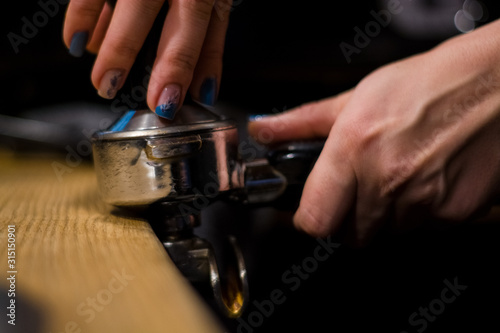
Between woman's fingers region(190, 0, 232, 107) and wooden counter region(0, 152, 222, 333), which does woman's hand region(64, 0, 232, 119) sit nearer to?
woman's fingers region(190, 0, 232, 107)

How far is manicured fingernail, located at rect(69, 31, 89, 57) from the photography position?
65cm

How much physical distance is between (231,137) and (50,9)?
126cm

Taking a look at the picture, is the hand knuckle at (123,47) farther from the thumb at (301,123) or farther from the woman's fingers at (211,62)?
the thumb at (301,123)

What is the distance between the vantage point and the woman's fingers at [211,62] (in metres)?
0.59

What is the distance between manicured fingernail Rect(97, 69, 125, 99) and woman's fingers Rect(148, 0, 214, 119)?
0.05 meters

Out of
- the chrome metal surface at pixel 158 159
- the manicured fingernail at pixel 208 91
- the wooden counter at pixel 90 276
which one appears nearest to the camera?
the wooden counter at pixel 90 276

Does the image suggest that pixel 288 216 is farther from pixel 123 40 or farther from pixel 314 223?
pixel 123 40

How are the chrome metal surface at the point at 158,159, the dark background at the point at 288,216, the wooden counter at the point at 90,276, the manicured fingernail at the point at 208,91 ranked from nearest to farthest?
the wooden counter at the point at 90,276 → the chrome metal surface at the point at 158,159 → the manicured fingernail at the point at 208,91 → the dark background at the point at 288,216

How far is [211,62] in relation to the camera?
60cm

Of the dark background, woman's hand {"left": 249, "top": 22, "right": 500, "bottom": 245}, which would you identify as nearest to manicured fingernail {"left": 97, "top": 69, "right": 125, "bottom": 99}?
woman's hand {"left": 249, "top": 22, "right": 500, "bottom": 245}

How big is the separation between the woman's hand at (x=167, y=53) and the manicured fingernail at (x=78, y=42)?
12 centimetres

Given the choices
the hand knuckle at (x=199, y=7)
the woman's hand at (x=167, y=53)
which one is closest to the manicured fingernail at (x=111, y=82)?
the woman's hand at (x=167, y=53)

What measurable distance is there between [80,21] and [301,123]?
1.34ft

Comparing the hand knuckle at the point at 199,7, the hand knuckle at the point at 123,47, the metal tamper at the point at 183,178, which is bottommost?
the metal tamper at the point at 183,178
